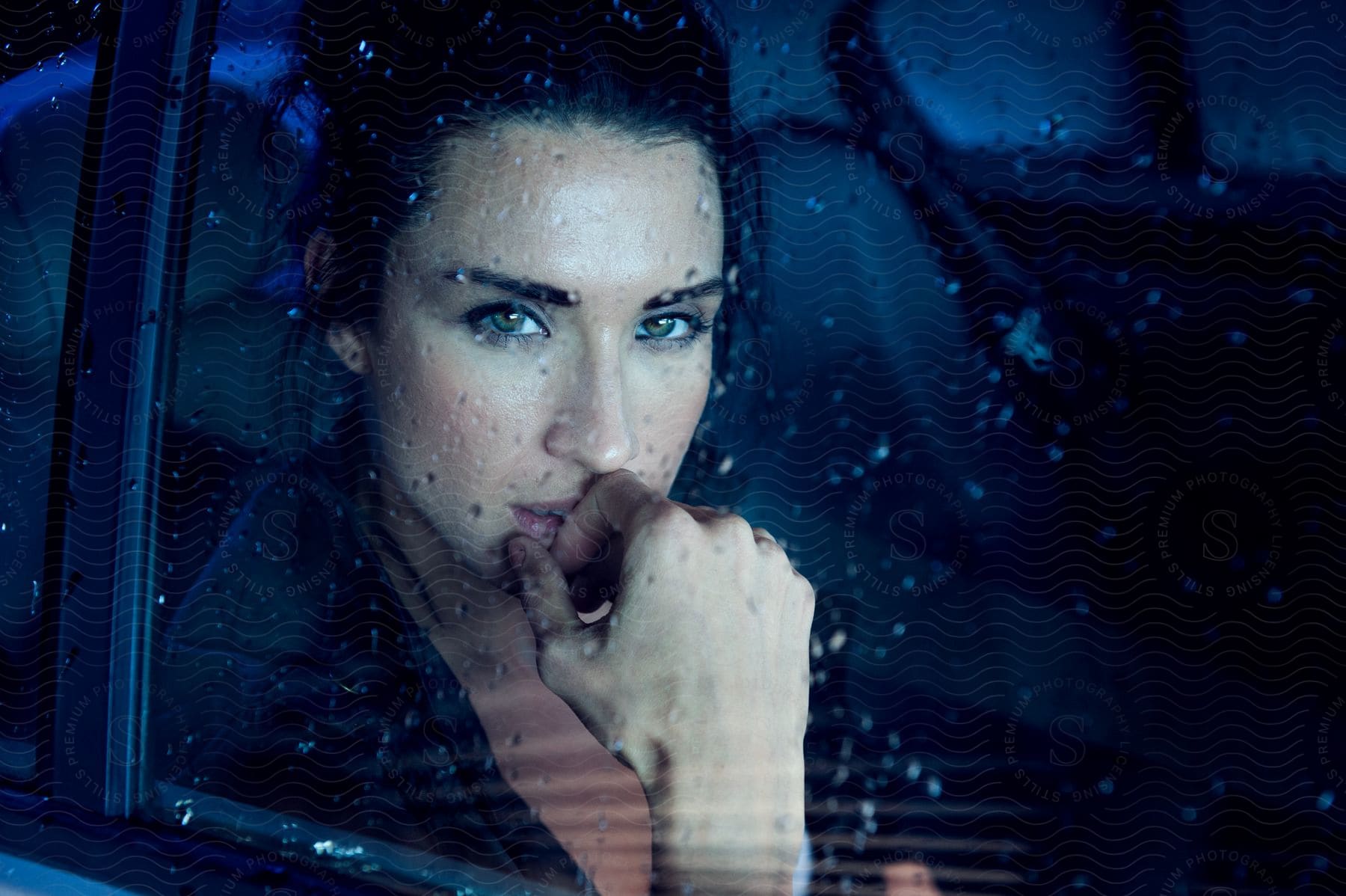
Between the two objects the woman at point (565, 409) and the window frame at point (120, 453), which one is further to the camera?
the window frame at point (120, 453)

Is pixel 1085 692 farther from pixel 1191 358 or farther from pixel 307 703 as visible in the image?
pixel 307 703

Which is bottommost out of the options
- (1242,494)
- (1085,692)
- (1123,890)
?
(1123,890)

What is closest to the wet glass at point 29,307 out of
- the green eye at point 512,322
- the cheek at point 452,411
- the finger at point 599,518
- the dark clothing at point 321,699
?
the dark clothing at point 321,699

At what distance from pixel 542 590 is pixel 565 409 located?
16cm

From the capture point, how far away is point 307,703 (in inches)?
35.3

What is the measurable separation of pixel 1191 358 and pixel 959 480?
19 cm

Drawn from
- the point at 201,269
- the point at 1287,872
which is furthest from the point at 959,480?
the point at 201,269

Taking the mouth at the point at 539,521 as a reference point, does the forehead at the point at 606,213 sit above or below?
above

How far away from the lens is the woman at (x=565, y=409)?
74 centimetres

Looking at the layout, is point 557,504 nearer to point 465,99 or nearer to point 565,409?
point 565,409

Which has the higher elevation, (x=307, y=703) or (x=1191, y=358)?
(x=1191, y=358)

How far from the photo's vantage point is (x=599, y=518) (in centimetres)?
79

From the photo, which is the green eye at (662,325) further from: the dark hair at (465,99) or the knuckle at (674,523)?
the knuckle at (674,523)

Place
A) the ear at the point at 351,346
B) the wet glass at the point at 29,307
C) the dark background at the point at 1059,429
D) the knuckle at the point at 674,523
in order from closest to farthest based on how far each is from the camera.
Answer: the dark background at the point at 1059,429, the knuckle at the point at 674,523, the ear at the point at 351,346, the wet glass at the point at 29,307
